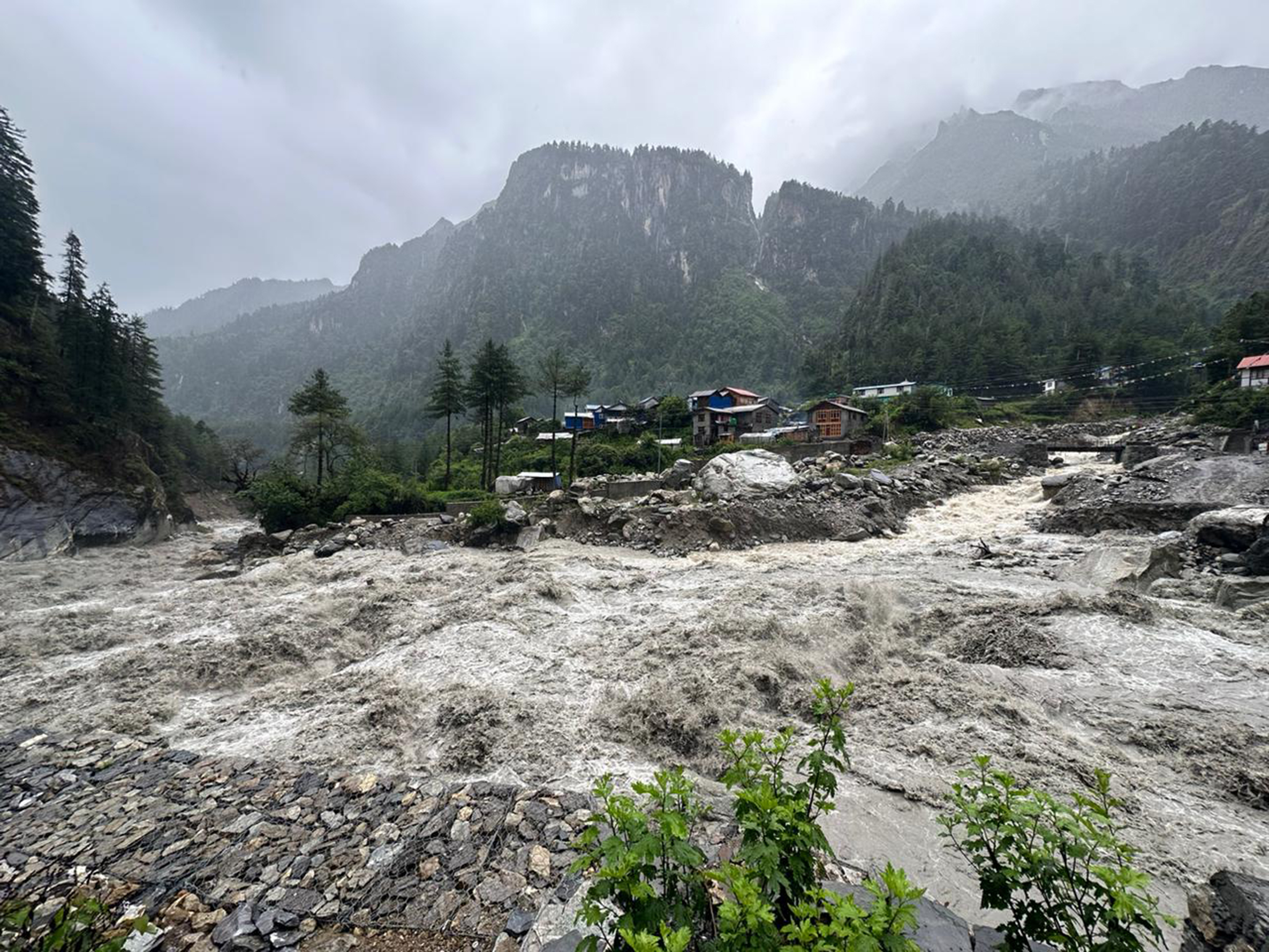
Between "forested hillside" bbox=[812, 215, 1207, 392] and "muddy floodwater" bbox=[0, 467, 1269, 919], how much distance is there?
6580cm

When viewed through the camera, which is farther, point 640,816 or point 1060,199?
point 1060,199

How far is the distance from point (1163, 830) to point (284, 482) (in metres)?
35.9

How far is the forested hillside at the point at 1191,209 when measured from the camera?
10138 cm

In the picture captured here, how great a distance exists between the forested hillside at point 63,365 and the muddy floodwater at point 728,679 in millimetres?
17301

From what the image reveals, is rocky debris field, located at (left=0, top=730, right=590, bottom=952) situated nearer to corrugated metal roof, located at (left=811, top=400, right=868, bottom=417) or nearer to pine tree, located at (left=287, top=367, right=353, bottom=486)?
pine tree, located at (left=287, top=367, right=353, bottom=486)

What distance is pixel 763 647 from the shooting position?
31.1 feet

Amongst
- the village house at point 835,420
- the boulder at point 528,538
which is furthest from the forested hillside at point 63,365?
the village house at point 835,420

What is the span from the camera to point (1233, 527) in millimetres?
12328

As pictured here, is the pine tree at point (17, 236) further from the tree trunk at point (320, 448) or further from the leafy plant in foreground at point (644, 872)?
the leafy plant in foreground at point (644, 872)

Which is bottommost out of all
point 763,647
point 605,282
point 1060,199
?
point 763,647

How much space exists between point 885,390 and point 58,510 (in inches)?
3276

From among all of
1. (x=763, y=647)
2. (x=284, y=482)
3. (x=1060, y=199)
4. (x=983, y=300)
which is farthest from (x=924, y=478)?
(x=1060, y=199)

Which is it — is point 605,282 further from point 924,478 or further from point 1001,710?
point 1001,710

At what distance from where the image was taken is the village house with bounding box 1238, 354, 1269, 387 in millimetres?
41438
